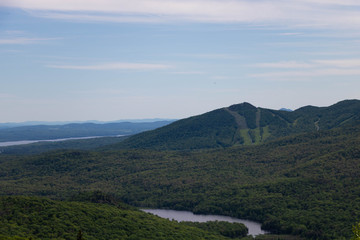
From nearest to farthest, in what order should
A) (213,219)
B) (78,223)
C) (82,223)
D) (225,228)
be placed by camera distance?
1. (78,223)
2. (82,223)
3. (225,228)
4. (213,219)

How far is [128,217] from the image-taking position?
14962cm

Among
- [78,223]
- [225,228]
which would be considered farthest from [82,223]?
[225,228]

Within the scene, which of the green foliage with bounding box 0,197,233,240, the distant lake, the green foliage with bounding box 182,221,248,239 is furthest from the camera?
the distant lake

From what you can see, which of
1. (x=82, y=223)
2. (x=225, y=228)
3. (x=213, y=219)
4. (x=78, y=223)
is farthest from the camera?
(x=213, y=219)

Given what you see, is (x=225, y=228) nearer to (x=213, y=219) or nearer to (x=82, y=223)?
(x=213, y=219)

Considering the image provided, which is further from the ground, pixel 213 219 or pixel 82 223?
pixel 82 223

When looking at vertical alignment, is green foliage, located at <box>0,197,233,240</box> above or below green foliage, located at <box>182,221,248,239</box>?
above

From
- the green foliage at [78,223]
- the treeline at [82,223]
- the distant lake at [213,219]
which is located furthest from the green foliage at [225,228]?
the green foliage at [78,223]

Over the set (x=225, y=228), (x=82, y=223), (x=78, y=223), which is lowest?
(x=225, y=228)

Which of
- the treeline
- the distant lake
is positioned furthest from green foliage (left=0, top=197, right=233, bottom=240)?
the distant lake

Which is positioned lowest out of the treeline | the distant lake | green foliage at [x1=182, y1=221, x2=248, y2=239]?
the distant lake

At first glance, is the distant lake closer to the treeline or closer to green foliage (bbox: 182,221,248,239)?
green foliage (bbox: 182,221,248,239)

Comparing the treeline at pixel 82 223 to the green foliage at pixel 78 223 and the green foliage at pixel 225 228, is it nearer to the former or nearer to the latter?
the green foliage at pixel 78 223

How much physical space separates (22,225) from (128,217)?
3790 centimetres
